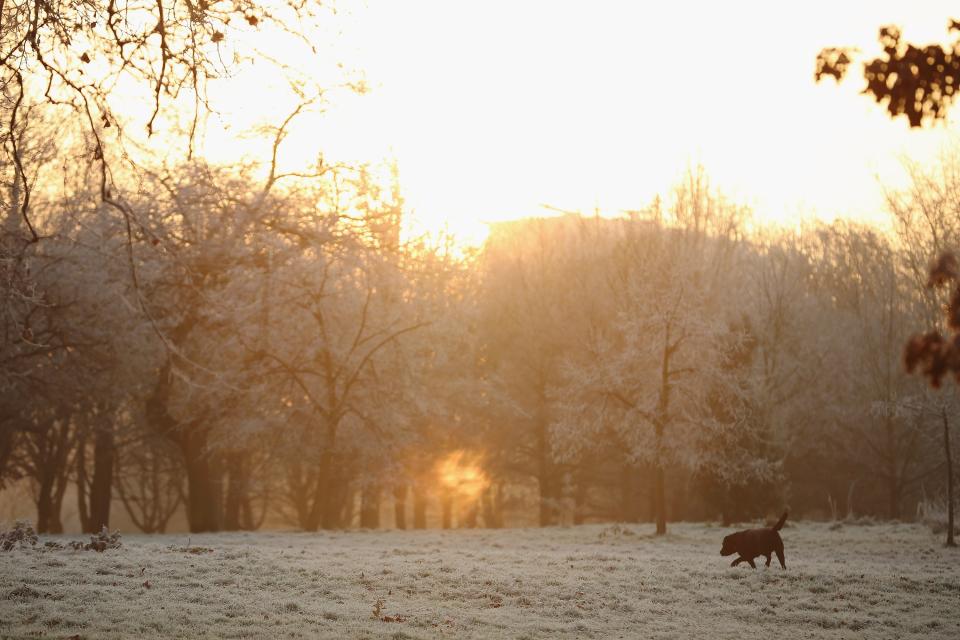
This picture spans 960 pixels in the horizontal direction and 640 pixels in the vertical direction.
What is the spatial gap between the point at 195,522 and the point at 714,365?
695 inches

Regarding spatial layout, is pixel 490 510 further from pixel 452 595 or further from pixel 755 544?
pixel 452 595

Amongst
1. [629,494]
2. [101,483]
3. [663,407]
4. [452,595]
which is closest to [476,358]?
[629,494]

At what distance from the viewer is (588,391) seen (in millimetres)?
29516

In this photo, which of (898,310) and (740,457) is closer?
(740,457)

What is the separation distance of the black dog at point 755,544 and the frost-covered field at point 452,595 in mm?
319

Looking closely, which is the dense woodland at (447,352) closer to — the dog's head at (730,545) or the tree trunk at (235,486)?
the tree trunk at (235,486)

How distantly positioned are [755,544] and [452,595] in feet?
21.6

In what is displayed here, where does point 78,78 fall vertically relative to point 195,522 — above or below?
above

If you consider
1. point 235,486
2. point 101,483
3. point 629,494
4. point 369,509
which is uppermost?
point 101,483

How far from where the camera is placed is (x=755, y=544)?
17688 millimetres

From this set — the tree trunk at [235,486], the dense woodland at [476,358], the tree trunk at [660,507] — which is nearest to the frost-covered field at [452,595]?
the dense woodland at [476,358]

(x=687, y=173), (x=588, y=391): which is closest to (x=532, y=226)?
(x=687, y=173)

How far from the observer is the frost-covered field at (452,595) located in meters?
11.5

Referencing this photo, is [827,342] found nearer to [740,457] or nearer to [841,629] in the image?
[740,457]
